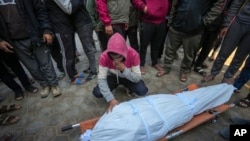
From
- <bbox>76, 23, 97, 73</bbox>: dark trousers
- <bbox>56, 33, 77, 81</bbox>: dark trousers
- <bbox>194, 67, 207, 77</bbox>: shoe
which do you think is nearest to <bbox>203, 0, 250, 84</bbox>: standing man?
<bbox>194, 67, 207, 77</bbox>: shoe

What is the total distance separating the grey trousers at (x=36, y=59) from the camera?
8.46 feet

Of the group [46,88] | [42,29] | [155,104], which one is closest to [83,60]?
[46,88]

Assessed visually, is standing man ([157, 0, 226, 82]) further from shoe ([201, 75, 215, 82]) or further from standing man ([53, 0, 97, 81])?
standing man ([53, 0, 97, 81])

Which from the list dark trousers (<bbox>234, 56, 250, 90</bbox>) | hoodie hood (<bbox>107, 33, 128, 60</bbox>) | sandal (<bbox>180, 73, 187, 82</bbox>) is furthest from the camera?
sandal (<bbox>180, 73, 187, 82</bbox>)

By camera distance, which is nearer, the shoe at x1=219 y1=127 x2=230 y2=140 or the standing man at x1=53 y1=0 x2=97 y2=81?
the shoe at x1=219 y1=127 x2=230 y2=140

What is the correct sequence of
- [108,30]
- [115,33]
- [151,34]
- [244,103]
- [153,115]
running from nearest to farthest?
[153,115] < [115,33] < [244,103] < [108,30] < [151,34]

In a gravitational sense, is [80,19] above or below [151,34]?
above

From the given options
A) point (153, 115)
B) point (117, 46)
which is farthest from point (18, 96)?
point (153, 115)

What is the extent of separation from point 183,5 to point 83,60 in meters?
2.49

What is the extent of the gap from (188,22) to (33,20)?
2221mm

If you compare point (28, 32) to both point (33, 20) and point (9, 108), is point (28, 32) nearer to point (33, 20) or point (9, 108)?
point (33, 20)

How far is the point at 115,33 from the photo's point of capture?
7.59 ft

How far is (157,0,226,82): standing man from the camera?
2.51m

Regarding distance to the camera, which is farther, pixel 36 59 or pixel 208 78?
pixel 208 78
